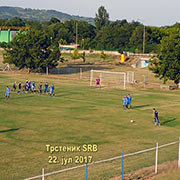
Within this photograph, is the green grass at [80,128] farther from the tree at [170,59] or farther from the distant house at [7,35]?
the distant house at [7,35]

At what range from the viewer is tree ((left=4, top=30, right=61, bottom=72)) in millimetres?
71562

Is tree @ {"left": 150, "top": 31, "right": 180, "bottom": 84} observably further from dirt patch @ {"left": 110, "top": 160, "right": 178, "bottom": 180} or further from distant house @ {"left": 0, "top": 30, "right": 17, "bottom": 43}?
distant house @ {"left": 0, "top": 30, "right": 17, "bottom": 43}

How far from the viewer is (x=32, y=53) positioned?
71625 mm

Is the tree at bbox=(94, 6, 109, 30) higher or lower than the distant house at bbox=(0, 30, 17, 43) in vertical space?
higher

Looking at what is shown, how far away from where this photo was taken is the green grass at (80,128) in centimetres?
2041

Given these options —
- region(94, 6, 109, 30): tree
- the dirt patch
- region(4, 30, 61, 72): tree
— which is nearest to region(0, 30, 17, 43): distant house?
region(4, 30, 61, 72): tree

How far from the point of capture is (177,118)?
34969 millimetres

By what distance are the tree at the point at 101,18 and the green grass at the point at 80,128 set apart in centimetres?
13654

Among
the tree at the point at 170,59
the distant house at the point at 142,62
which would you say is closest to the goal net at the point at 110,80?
the tree at the point at 170,59

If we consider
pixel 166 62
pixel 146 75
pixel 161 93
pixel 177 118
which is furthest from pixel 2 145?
pixel 146 75

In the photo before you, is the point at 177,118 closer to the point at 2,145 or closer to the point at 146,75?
the point at 2,145

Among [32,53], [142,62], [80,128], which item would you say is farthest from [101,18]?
[80,128]

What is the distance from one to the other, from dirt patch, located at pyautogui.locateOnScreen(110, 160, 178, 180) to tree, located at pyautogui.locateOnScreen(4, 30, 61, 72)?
53.4m

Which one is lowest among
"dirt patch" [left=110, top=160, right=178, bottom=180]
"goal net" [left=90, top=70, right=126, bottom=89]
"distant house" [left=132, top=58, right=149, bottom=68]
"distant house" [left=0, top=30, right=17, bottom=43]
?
"dirt patch" [left=110, top=160, right=178, bottom=180]
